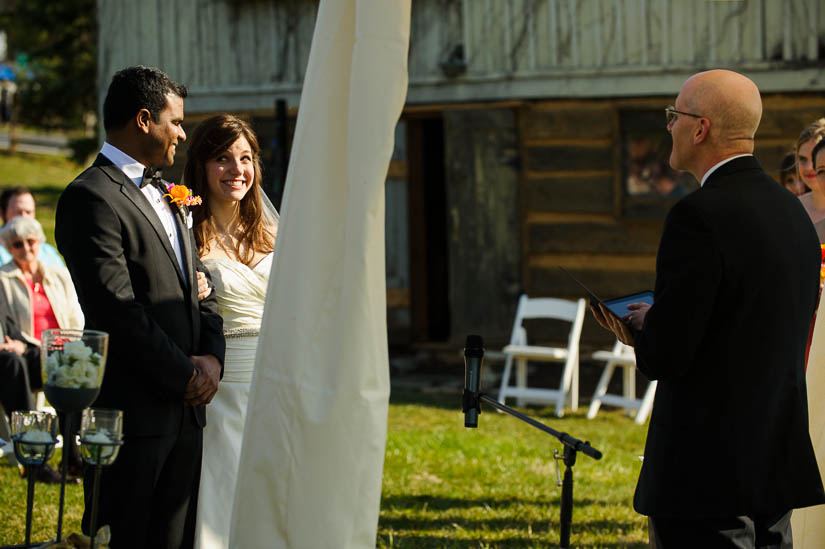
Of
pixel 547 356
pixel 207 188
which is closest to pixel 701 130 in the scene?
pixel 207 188

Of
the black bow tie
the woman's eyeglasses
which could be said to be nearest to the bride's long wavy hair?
the black bow tie

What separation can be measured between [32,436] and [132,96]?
1.19 metres

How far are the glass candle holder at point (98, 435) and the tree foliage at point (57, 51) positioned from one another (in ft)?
75.9

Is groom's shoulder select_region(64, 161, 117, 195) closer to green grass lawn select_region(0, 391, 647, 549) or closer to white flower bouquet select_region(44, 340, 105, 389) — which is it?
white flower bouquet select_region(44, 340, 105, 389)

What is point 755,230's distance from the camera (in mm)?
2949

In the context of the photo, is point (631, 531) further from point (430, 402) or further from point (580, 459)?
point (430, 402)

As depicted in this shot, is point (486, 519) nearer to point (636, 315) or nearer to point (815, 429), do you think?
point (815, 429)

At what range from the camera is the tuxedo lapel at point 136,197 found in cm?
348

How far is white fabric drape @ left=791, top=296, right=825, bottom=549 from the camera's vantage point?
153 inches

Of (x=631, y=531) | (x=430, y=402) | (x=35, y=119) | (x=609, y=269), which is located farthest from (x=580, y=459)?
(x=35, y=119)

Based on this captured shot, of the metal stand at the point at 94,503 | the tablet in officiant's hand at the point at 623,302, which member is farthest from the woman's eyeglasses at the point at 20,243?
the tablet in officiant's hand at the point at 623,302

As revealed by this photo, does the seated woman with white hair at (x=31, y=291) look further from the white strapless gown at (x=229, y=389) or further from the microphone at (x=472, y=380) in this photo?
the microphone at (x=472, y=380)

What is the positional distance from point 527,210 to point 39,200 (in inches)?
629

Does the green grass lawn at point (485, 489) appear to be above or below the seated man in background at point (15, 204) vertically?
below
